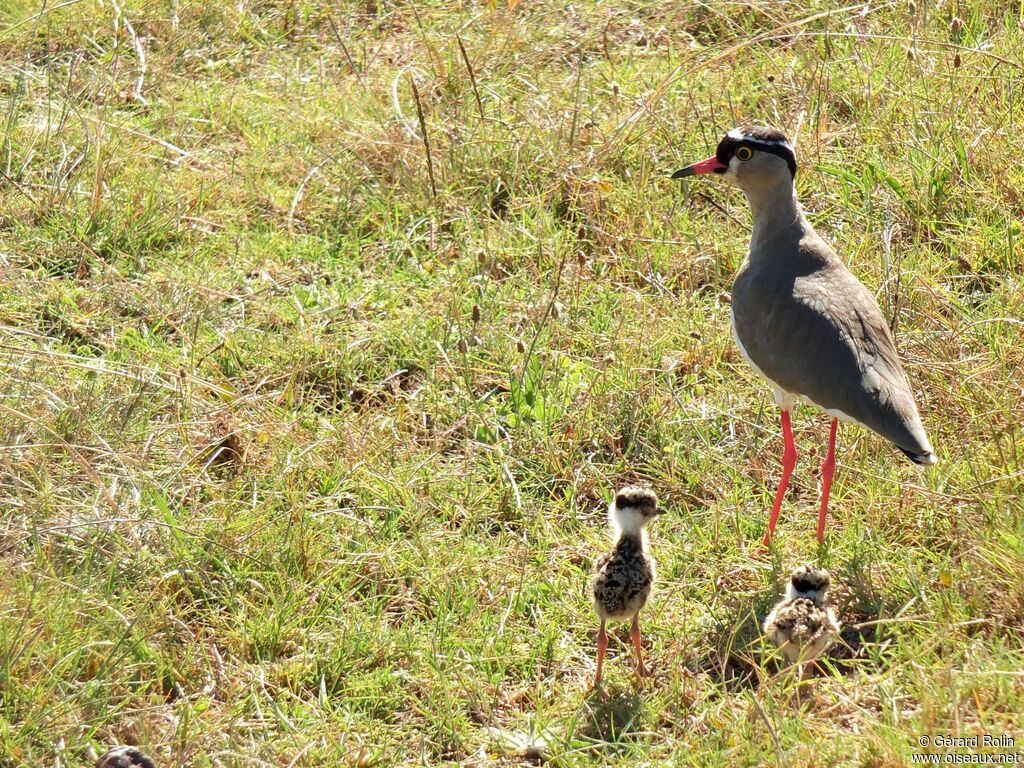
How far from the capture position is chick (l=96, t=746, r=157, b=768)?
3982mm

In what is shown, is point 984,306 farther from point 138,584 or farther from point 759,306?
point 138,584

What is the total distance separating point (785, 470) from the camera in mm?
5258

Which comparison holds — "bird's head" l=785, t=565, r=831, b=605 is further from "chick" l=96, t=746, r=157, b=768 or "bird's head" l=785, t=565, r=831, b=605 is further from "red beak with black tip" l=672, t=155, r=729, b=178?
"chick" l=96, t=746, r=157, b=768

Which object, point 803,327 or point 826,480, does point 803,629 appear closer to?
point 826,480

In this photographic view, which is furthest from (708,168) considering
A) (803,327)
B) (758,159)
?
(803,327)

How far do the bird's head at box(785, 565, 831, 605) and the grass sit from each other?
0.84 feet

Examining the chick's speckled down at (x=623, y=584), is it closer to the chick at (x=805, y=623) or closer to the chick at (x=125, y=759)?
the chick at (x=805, y=623)

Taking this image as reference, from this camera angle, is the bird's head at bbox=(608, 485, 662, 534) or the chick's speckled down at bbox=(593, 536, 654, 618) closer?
the chick's speckled down at bbox=(593, 536, 654, 618)

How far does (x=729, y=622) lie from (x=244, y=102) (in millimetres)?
5024

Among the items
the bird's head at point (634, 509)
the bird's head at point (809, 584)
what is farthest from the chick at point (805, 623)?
the bird's head at point (634, 509)

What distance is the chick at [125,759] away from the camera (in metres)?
3.98

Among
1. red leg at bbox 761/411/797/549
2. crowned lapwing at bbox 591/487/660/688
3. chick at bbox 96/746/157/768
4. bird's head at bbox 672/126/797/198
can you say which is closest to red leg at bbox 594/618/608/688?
crowned lapwing at bbox 591/487/660/688

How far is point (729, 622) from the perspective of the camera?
4828 millimetres

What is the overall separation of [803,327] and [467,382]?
156cm
